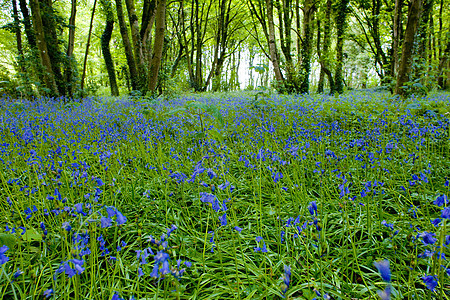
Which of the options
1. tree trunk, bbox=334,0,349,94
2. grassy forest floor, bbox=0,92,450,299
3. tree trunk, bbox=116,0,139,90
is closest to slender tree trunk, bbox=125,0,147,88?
tree trunk, bbox=116,0,139,90

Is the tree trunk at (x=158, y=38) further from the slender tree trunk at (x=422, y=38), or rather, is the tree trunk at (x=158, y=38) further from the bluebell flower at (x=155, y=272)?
the bluebell flower at (x=155, y=272)

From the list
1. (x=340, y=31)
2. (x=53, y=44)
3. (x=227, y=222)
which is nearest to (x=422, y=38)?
(x=340, y=31)

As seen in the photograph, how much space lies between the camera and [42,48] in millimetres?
7730

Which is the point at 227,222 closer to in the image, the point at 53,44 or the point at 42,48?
the point at 42,48

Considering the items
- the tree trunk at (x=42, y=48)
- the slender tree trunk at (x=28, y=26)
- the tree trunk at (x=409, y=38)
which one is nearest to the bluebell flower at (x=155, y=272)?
the tree trunk at (x=409, y=38)

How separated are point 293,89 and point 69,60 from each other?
10678 mm

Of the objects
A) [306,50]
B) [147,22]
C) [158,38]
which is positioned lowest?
[158,38]

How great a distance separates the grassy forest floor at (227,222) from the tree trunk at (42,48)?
166 inches

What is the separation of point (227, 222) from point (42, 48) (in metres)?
9.24

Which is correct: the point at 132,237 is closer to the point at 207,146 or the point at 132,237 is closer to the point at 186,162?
the point at 186,162

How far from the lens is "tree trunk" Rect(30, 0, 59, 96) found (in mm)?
7375

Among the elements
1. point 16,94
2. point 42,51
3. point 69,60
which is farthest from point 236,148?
point 16,94

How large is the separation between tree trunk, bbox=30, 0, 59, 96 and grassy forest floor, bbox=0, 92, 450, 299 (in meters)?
4.21

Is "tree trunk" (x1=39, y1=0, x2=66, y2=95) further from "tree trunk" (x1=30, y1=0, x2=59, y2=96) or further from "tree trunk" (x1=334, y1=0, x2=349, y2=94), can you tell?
"tree trunk" (x1=334, y1=0, x2=349, y2=94)
